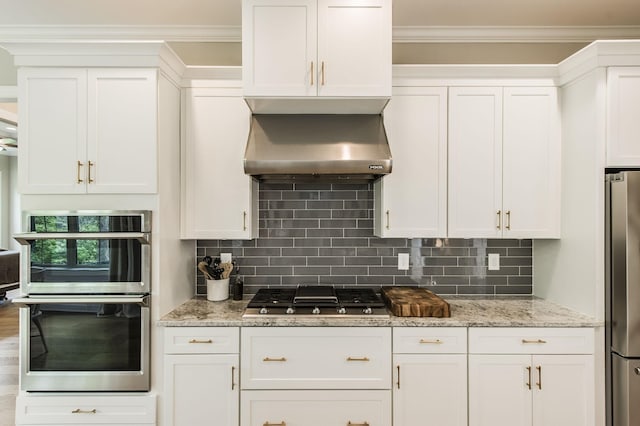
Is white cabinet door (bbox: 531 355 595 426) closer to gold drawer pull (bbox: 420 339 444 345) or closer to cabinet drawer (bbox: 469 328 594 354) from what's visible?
cabinet drawer (bbox: 469 328 594 354)

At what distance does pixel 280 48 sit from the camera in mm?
2217

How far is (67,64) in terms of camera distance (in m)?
2.17

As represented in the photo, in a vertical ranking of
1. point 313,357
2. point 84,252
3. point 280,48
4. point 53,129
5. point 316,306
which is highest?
point 280,48

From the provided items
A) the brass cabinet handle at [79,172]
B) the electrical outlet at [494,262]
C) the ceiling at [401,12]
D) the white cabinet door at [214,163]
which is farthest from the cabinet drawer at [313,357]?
the ceiling at [401,12]

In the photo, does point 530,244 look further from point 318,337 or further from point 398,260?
point 318,337

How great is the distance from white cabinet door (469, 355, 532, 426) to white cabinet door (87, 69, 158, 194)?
2158mm

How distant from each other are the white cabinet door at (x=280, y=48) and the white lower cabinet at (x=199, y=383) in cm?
Result: 150

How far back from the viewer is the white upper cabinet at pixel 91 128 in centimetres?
216

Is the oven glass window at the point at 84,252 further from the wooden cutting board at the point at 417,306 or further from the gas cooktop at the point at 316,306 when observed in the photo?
the wooden cutting board at the point at 417,306

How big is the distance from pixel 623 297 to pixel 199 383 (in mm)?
2407

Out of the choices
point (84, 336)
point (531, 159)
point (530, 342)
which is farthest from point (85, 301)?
point (531, 159)

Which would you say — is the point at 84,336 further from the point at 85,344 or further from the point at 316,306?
the point at 316,306

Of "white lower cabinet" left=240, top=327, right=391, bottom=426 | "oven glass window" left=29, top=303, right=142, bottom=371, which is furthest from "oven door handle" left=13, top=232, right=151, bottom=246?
"white lower cabinet" left=240, top=327, right=391, bottom=426

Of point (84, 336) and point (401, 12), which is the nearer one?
point (84, 336)
